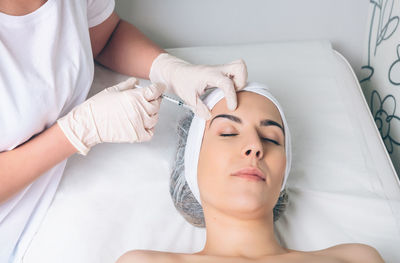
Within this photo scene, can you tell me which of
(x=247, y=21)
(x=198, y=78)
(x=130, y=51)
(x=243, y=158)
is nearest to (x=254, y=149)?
(x=243, y=158)

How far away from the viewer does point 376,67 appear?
1826 millimetres

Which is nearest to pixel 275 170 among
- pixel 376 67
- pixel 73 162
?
pixel 73 162

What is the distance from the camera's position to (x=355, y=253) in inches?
41.9

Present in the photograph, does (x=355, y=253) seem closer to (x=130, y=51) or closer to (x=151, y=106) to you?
(x=151, y=106)

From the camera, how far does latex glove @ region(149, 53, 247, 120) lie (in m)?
1.21

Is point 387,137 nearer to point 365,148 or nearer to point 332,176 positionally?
point 365,148

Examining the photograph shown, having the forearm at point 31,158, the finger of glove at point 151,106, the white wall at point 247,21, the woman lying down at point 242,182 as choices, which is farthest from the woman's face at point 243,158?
the white wall at point 247,21

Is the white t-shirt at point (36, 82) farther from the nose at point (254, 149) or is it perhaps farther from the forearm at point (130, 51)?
the nose at point (254, 149)

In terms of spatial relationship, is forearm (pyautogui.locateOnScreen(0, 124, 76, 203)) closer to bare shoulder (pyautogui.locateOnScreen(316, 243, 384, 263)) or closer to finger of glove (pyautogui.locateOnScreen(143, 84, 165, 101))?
finger of glove (pyautogui.locateOnScreen(143, 84, 165, 101))

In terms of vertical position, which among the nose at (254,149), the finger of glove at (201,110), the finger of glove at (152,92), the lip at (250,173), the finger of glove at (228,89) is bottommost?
the lip at (250,173)

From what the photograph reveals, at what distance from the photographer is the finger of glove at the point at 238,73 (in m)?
1.23

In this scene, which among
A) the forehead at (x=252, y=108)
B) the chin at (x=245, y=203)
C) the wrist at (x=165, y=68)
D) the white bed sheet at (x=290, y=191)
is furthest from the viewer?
the wrist at (x=165, y=68)

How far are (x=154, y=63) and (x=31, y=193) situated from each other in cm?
62

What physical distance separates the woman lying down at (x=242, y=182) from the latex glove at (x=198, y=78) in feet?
0.11
